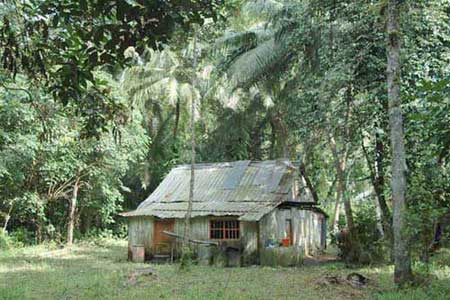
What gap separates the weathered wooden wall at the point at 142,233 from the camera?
17.8 meters

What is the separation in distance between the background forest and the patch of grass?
3.80 ft

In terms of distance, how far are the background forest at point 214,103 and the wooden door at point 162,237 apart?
3.17 m

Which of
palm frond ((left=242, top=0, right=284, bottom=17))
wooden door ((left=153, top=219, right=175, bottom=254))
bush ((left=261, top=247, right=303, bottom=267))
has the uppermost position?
palm frond ((left=242, top=0, right=284, bottom=17))

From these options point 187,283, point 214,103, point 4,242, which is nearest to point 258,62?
point 214,103

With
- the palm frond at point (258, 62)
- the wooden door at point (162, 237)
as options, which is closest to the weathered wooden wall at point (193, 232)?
the wooden door at point (162, 237)

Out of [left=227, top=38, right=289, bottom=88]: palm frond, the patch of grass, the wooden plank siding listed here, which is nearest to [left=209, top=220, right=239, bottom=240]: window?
the wooden plank siding

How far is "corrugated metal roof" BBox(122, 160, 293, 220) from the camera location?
16594mm

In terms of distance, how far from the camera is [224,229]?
16.9 meters

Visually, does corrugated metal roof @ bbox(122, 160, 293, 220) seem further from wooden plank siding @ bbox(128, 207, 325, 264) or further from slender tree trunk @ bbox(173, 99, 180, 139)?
slender tree trunk @ bbox(173, 99, 180, 139)

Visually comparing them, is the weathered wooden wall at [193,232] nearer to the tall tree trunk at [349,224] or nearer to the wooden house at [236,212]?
the wooden house at [236,212]

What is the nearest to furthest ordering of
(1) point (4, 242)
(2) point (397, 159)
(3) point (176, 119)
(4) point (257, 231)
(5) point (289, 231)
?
(2) point (397, 159) → (4) point (257, 231) → (5) point (289, 231) → (1) point (4, 242) → (3) point (176, 119)

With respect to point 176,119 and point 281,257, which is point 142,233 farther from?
point 176,119

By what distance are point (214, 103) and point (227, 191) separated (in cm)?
914

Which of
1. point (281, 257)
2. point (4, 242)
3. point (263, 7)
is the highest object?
point (263, 7)
